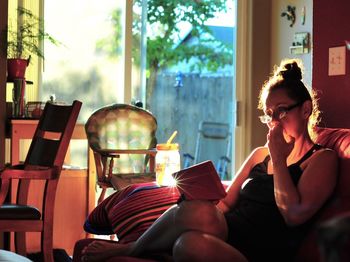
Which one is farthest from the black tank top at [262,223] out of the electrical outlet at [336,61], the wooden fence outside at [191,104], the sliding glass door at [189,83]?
the wooden fence outside at [191,104]

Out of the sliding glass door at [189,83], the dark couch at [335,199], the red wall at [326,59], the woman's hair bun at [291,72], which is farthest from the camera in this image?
the sliding glass door at [189,83]

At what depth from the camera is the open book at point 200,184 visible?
225 cm

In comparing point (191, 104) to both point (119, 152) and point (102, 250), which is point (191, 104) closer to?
point (119, 152)

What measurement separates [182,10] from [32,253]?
432 centimetres

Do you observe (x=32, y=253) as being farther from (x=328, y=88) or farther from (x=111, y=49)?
(x=328, y=88)

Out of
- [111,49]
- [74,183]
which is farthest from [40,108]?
[111,49]

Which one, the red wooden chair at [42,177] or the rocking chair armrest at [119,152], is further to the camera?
the rocking chair armrest at [119,152]

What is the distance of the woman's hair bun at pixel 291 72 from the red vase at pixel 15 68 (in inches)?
89.6

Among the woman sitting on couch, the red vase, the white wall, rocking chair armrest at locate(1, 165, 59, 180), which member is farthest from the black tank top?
the red vase

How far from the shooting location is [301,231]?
221 centimetres

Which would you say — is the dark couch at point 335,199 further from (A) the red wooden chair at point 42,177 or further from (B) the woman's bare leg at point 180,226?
(A) the red wooden chair at point 42,177

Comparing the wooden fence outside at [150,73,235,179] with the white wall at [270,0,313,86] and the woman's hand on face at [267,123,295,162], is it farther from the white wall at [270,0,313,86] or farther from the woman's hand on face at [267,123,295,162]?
the woman's hand on face at [267,123,295,162]

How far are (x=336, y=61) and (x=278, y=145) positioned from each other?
66cm

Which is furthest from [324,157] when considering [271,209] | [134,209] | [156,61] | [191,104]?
[156,61]
